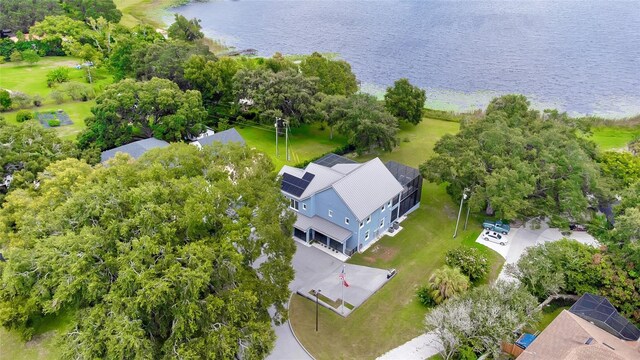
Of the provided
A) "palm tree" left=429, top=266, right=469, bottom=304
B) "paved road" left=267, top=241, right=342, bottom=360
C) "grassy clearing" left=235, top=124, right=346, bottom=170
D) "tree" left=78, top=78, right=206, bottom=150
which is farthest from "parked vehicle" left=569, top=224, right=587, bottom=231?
"tree" left=78, top=78, right=206, bottom=150

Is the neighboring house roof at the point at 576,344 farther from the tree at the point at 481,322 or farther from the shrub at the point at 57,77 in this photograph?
the shrub at the point at 57,77

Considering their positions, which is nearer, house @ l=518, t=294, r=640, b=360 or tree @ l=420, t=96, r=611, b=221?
house @ l=518, t=294, r=640, b=360

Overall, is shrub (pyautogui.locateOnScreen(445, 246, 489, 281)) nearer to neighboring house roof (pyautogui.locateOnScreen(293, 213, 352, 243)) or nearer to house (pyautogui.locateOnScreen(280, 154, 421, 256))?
house (pyautogui.locateOnScreen(280, 154, 421, 256))

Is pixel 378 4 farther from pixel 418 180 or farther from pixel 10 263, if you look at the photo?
pixel 10 263

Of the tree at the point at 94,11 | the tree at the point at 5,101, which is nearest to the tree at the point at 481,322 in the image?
the tree at the point at 5,101

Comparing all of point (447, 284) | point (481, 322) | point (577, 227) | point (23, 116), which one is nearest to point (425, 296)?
point (447, 284)

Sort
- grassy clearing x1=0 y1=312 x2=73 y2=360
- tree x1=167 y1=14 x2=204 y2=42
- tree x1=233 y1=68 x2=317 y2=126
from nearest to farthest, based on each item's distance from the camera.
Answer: grassy clearing x1=0 y1=312 x2=73 y2=360 < tree x1=233 y1=68 x2=317 y2=126 < tree x1=167 y1=14 x2=204 y2=42
